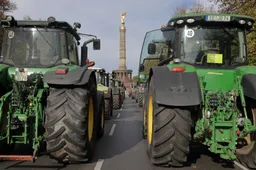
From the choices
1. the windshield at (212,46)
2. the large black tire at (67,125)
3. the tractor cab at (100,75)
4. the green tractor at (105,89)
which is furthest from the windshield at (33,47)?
the tractor cab at (100,75)

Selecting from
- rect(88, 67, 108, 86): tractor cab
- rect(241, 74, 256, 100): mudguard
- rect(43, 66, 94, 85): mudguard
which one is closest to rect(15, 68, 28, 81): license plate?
rect(43, 66, 94, 85): mudguard

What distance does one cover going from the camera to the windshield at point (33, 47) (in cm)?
609

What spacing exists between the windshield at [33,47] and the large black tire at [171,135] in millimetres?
2641

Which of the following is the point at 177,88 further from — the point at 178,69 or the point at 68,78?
the point at 68,78

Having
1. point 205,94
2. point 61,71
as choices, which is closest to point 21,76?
point 61,71

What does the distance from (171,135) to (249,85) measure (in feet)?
5.26

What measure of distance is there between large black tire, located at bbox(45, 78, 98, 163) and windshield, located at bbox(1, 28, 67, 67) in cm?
144

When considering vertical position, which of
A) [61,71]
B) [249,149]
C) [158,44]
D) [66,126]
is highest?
[158,44]

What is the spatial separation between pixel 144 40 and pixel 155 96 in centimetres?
282

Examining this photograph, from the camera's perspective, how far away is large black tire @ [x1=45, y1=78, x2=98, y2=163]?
470cm

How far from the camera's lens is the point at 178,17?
601 cm

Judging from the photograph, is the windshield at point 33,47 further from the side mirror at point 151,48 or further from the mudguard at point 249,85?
the mudguard at point 249,85

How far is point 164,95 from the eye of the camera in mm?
4766

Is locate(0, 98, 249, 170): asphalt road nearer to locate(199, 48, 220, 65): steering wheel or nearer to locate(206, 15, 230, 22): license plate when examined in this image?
locate(199, 48, 220, 65): steering wheel
